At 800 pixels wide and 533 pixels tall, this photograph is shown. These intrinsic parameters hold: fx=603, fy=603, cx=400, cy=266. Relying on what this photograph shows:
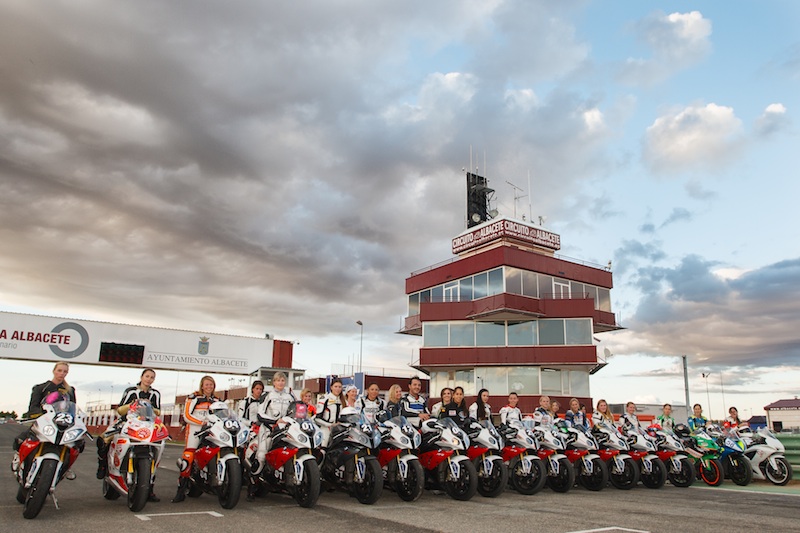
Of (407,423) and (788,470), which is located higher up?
(407,423)

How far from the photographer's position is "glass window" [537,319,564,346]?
34.0 metres

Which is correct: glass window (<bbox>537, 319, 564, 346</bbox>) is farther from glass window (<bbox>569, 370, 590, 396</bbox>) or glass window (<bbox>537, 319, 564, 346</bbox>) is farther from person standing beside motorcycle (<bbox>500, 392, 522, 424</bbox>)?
person standing beside motorcycle (<bbox>500, 392, 522, 424</bbox>)

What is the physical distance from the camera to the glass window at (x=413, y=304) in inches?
1598

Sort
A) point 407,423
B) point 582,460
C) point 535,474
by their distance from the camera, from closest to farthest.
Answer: point 407,423 < point 535,474 < point 582,460

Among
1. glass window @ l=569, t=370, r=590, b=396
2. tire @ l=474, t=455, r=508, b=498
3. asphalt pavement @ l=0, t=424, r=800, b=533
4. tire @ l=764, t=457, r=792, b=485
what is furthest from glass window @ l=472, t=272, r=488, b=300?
tire @ l=474, t=455, r=508, b=498

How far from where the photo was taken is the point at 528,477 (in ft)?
34.7

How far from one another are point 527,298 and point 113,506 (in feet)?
93.1

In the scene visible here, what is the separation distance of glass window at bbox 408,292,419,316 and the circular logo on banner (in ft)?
70.3

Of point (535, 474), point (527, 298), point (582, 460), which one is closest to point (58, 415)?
point (535, 474)

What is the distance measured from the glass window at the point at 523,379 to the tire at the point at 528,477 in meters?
23.3

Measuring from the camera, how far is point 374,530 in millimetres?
6598

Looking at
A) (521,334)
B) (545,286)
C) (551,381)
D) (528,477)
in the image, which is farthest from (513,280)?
(528,477)

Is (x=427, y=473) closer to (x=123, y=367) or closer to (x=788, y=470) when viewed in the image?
(x=788, y=470)

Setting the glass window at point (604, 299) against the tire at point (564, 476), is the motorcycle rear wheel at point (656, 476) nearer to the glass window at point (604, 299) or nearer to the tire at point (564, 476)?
the tire at point (564, 476)
